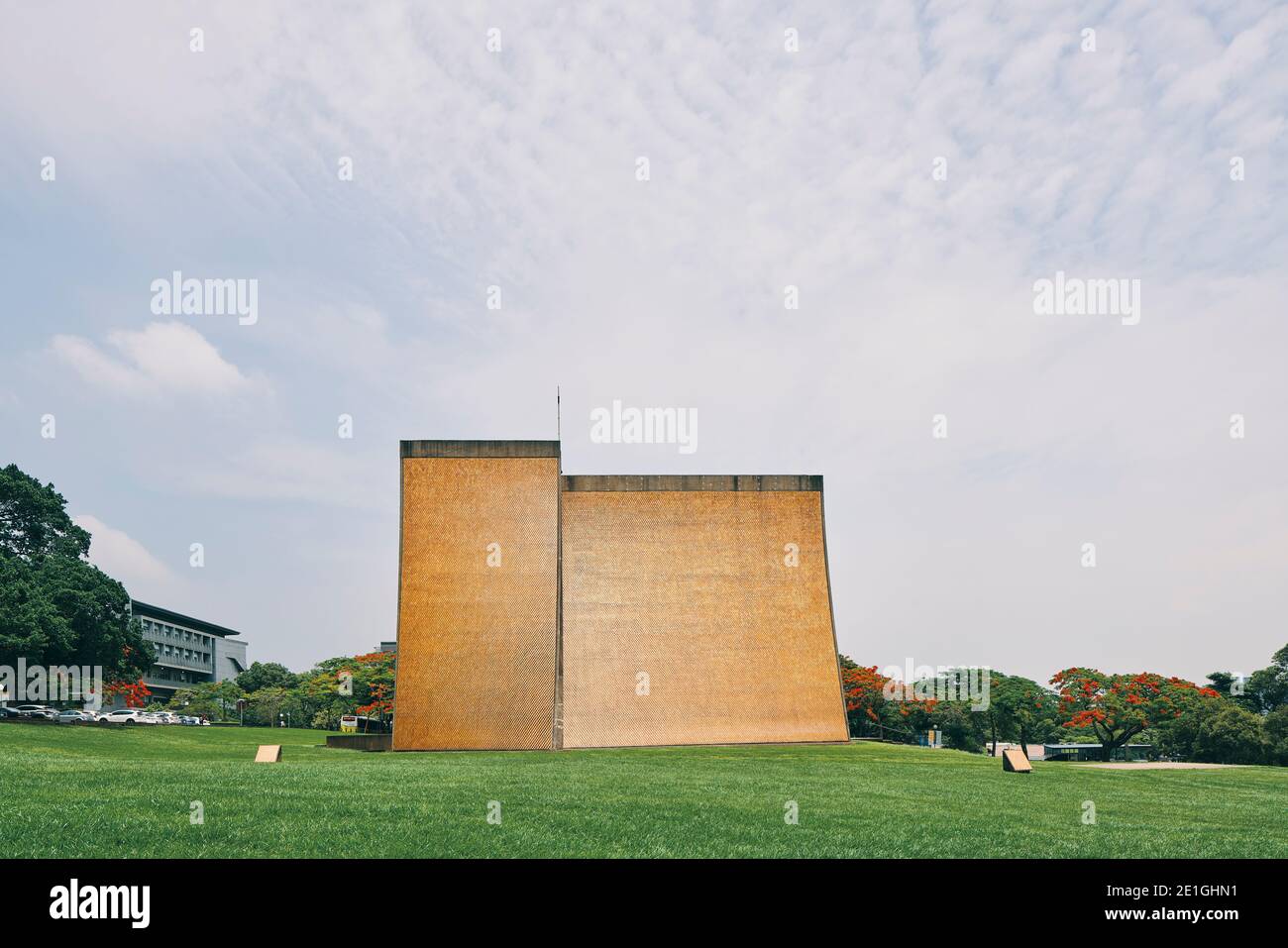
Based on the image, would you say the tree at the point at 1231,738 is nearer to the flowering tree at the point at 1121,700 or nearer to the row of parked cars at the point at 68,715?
the flowering tree at the point at 1121,700

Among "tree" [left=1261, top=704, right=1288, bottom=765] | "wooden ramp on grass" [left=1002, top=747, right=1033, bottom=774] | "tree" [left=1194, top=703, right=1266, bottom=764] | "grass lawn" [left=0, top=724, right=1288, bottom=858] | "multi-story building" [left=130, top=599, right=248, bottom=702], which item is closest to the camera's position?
"grass lawn" [left=0, top=724, right=1288, bottom=858]

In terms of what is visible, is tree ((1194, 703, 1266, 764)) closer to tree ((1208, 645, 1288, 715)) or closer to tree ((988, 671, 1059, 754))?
tree ((1208, 645, 1288, 715))

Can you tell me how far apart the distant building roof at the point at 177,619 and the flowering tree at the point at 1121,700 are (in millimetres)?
62459

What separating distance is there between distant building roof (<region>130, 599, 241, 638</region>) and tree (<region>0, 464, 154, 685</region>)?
4093 cm

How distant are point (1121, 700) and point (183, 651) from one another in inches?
3114

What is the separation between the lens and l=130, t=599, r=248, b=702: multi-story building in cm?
7988

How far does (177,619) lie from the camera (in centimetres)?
8469

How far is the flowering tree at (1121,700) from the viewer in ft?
122

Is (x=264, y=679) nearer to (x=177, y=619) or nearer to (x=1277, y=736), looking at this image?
(x=177, y=619)

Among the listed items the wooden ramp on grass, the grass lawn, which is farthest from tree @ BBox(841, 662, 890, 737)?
the grass lawn

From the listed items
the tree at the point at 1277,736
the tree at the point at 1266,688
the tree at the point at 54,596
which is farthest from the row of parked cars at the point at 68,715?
the tree at the point at 1266,688
